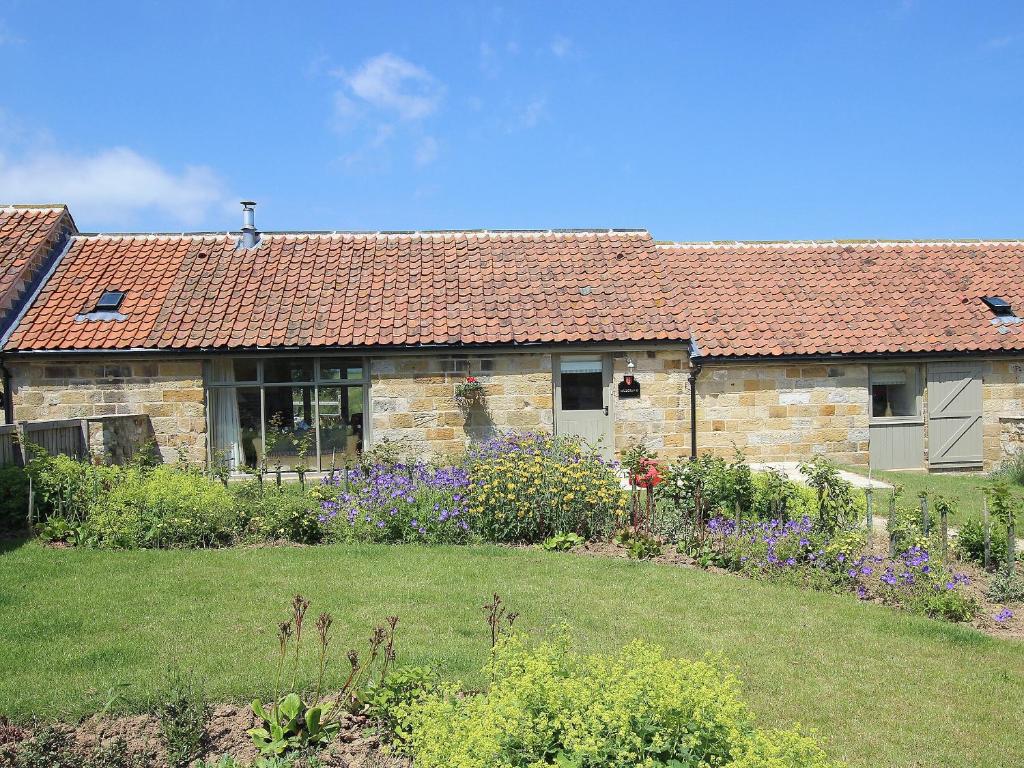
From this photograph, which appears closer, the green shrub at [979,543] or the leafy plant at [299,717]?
the leafy plant at [299,717]

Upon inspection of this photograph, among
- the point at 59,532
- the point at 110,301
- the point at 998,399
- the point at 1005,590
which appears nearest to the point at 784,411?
the point at 998,399

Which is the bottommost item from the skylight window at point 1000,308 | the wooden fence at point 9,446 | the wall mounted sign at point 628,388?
the wooden fence at point 9,446

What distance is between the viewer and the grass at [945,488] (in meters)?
10.5

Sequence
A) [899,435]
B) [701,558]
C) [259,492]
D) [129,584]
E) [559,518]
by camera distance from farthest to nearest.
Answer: [899,435] < [259,492] < [559,518] < [701,558] < [129,584]

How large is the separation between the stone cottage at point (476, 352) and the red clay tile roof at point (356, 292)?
5 cm

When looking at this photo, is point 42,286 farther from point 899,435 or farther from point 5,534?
point 899,435

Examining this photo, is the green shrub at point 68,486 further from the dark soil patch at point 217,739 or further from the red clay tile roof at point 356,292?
the dark soil patch at point 217,739

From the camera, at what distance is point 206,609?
261 inches

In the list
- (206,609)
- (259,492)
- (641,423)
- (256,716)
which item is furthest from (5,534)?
(641,423)

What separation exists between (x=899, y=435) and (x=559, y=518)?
32.3 ft

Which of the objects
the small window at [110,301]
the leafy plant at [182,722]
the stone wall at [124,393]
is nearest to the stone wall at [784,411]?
the stone wall at [124,393]

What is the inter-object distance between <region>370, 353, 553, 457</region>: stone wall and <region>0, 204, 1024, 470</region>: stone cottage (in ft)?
0.12

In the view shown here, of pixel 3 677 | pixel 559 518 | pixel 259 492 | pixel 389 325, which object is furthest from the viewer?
pixel 389 325

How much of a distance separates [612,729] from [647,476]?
617 cm
